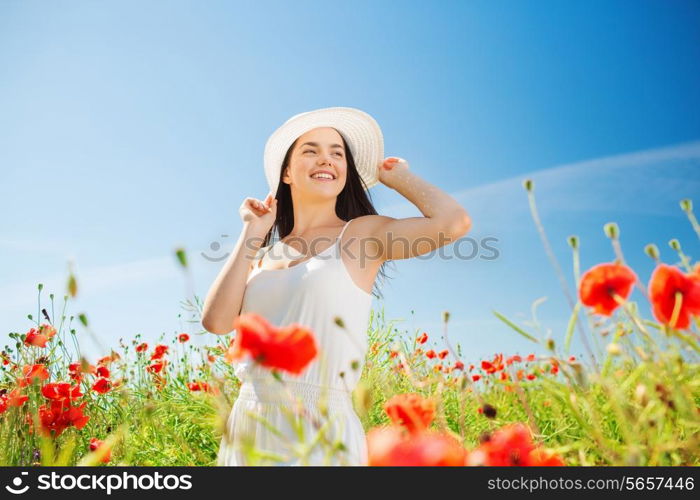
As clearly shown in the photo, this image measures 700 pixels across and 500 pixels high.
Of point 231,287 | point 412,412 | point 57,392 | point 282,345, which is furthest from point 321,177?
point 57,392

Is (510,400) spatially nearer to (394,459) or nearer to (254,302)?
(254,302)

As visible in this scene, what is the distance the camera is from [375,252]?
8.14ft

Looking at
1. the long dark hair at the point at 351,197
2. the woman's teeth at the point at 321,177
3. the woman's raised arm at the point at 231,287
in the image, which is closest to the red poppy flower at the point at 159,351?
the long dark hair at the point at 351,197

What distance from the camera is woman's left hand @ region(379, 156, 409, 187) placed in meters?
2.66

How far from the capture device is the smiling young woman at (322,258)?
2092 millimetres

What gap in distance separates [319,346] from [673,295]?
1.29 meters

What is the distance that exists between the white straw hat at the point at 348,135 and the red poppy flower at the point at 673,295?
1896 mm

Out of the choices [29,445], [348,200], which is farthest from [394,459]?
[29,445]

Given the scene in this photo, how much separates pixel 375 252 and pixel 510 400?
2.00m

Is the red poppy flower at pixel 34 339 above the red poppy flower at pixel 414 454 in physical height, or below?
above

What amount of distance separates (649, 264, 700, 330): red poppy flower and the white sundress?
108 centimetres

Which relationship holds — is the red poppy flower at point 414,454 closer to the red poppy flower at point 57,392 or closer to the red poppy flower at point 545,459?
the red poppy flower at point 545,459

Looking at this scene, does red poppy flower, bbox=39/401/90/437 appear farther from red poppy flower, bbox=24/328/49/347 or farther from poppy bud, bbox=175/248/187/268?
poppy bud, bbox=175/248/187/268
